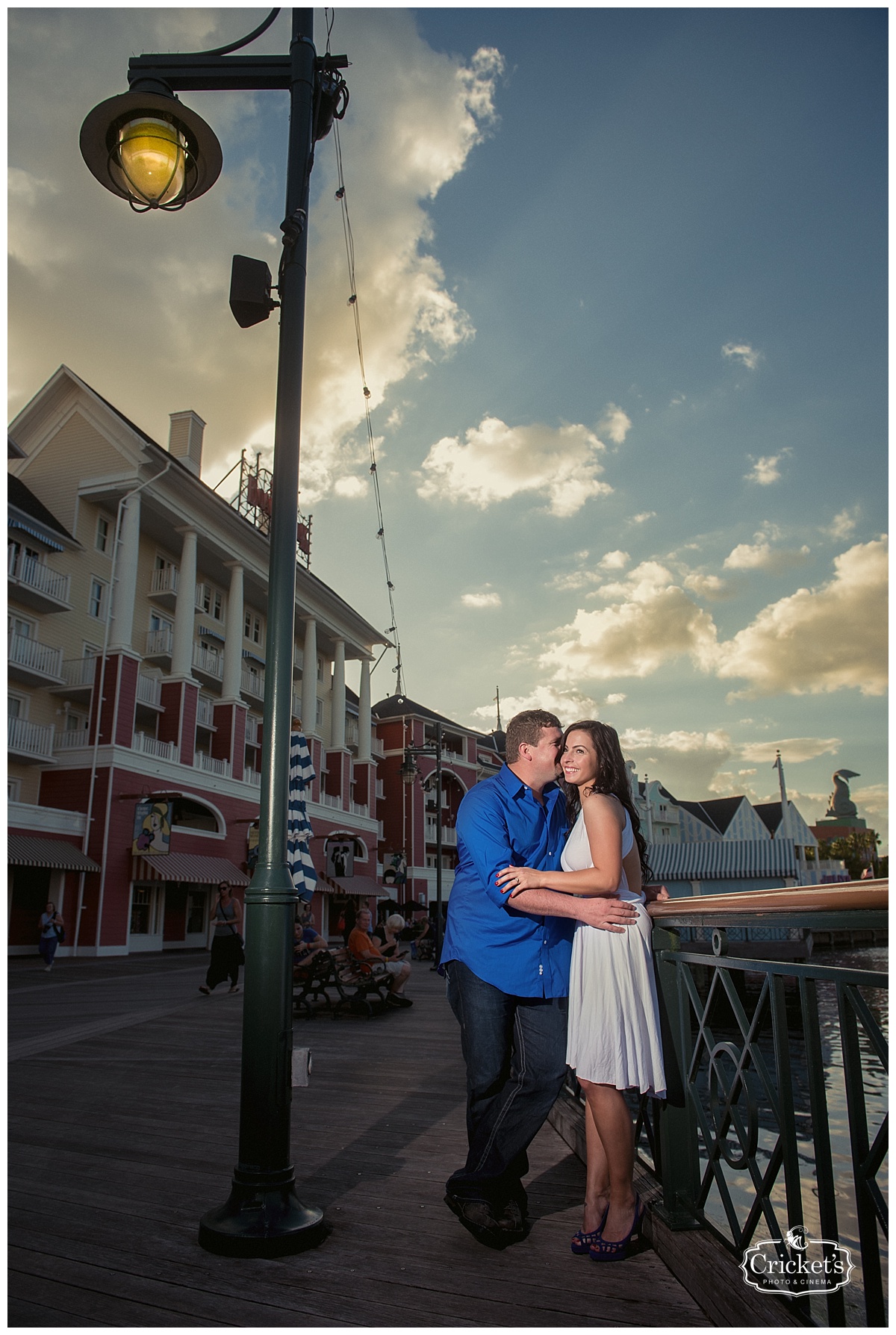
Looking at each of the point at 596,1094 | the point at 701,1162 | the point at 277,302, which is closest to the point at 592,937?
the point at 596,1094

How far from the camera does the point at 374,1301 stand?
249cm

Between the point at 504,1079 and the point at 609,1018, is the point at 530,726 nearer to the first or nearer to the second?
the point at 609,1018

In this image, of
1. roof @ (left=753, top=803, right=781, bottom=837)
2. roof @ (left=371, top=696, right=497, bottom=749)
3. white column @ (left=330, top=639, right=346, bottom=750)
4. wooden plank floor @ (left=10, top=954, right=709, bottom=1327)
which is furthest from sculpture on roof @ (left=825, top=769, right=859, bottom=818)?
wooden plank floor @ (left=10, top=954, right=709, bottom=1327)

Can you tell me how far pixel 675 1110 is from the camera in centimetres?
296

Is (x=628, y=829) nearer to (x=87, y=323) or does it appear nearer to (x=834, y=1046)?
(x=87, y=323)

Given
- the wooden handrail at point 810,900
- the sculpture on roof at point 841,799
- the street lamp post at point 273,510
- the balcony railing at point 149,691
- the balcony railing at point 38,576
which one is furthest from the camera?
the sculpture on roof at point 841,799

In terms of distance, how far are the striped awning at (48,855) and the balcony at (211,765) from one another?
567 centimetres

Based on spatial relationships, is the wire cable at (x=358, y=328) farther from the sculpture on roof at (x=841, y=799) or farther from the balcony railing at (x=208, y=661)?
Result: the sculpture on roof at (x=841, y=799)

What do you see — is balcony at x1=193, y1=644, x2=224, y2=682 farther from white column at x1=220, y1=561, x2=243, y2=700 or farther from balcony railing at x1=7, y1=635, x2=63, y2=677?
balcony railing at x1=7, y1=635, x2=63, y2=677

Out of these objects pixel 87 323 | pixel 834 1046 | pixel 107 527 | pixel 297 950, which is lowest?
pixel 834 1046

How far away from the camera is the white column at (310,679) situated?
37.8 m

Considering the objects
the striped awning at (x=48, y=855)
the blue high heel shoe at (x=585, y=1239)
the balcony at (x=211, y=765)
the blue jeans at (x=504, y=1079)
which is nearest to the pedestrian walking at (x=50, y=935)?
the striped awning at (x=48, y=855)

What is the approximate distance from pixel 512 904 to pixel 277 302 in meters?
2.97

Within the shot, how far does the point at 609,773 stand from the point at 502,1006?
0.98 meters
